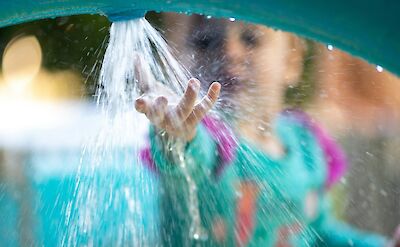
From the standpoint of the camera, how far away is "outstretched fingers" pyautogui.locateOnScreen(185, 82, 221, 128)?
1.62 m

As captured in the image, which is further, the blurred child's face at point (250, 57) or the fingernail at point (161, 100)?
the blurred child's face at point (250, 57)

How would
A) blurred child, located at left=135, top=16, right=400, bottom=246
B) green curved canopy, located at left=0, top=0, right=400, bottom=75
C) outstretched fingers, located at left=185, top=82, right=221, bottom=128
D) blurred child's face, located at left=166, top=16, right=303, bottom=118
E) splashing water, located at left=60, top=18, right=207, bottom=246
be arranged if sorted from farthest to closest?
blurred child's face, located at left=166, top=16, right=303, bottom=118
blurred child, located at left=135, top=16, right=400, bottom=246
outstretched fingers, located at left=185, top=82, right=221, bottom=128
splashing water, located at left=60, top=18, right=207, bottom=246
green curved canopy, located at left=0, top=0, right=400, bottom=75

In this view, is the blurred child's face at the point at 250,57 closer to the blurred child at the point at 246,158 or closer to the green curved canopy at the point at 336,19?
the blurred child at the point at 246,158

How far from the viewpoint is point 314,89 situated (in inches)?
115

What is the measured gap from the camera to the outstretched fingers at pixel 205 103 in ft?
5.33

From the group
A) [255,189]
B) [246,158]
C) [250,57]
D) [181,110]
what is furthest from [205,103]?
[250,57]

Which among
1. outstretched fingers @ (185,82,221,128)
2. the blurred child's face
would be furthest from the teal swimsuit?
the blurred child's face

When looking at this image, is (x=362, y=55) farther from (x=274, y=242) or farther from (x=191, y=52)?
(x=191, y=52)

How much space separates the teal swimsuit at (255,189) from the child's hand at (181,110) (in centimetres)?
8

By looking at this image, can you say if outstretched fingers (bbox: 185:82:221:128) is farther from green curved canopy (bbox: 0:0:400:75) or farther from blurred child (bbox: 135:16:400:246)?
green curved canopy (bbox: 0:0:400:75)

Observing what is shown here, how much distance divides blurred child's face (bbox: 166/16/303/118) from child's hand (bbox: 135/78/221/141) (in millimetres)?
905

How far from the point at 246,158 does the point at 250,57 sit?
784mm

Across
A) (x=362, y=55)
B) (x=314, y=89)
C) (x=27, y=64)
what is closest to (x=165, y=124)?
(x=362, y=55)

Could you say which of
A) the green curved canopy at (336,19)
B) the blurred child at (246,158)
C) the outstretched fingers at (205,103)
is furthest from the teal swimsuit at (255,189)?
the green curved canopy at (336,19)
